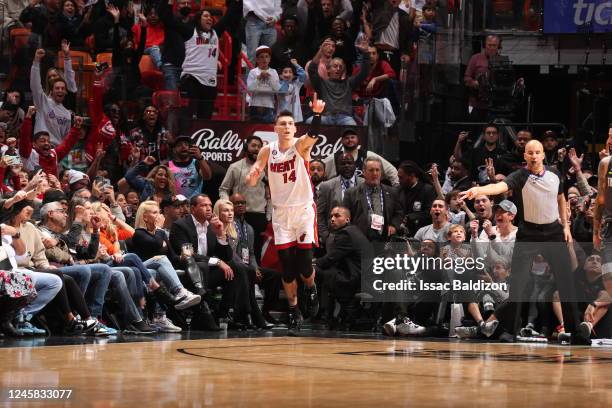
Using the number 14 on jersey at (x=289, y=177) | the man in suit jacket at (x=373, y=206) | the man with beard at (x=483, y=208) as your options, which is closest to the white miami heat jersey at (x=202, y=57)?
the man in suit jacket at (x=373, y=206)

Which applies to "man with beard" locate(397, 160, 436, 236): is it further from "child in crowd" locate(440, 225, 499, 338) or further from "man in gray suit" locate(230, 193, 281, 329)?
"man in gray suit" locate(230, 193, 281, 329)

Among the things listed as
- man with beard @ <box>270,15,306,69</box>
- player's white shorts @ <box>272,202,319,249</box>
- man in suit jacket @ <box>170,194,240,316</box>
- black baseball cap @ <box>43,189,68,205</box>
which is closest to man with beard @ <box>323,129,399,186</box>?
man in suit jacket @ <box>170,194,240,316</box>

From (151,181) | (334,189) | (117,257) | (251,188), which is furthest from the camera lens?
(251,188)

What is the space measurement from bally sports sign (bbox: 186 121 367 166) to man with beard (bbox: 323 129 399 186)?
0.37m

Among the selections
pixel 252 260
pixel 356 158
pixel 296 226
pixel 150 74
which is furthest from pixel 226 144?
pixel 296 226

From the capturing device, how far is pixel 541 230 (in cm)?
1215

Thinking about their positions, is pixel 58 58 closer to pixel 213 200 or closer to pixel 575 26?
pixel 213 200

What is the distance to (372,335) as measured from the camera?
42.1ft

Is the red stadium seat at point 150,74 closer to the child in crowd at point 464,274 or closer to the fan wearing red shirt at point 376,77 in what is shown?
the fan wearing red shirt at point 376,77

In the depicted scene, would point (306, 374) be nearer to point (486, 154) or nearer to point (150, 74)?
point (486, 154)

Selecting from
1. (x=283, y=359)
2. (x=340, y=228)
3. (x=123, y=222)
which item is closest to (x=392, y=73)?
(x=340, y=228)

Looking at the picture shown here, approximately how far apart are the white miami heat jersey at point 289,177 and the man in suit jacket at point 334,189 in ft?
5.32

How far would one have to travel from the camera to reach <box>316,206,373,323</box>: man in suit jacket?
1370 centimetres

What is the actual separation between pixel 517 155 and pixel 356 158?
99.1 inches
